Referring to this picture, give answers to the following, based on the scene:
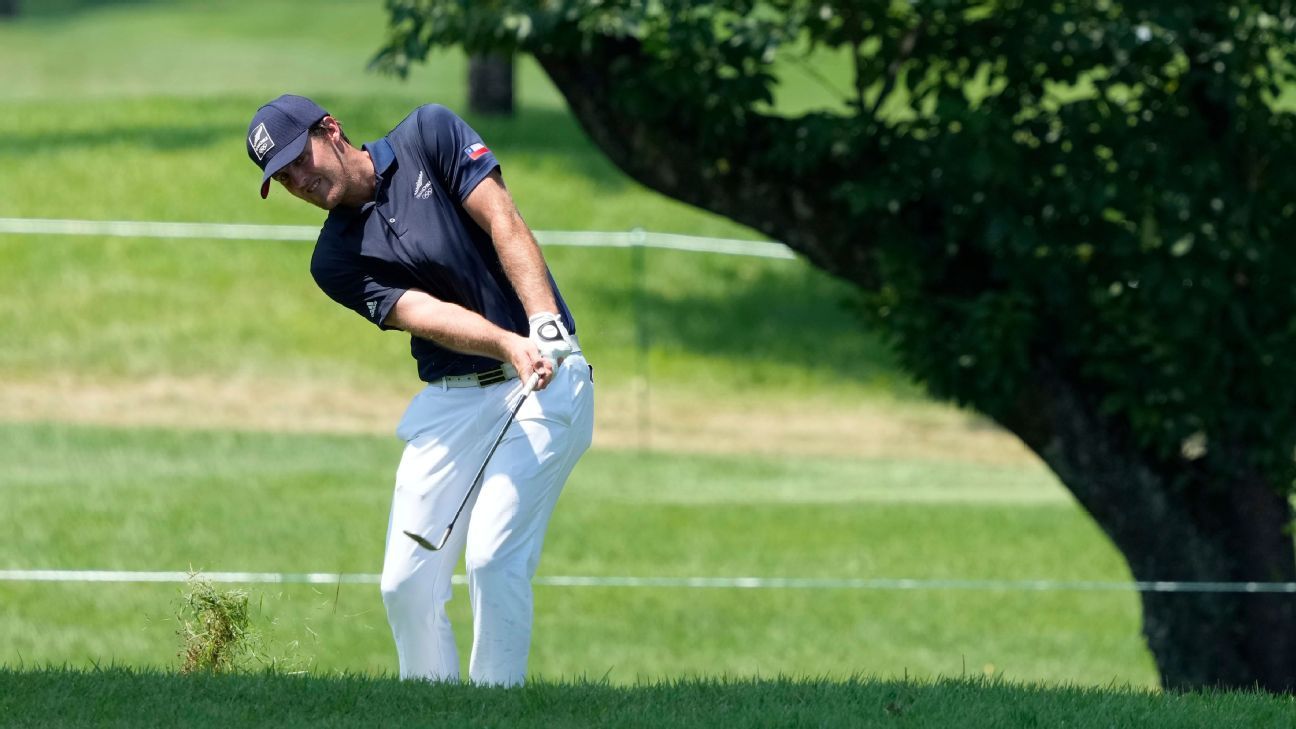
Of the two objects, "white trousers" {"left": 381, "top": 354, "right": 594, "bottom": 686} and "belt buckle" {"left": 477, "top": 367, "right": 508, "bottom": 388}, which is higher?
"belt buckle" {"left": 477, "top": 367, "right": 508, "bottom": 388}

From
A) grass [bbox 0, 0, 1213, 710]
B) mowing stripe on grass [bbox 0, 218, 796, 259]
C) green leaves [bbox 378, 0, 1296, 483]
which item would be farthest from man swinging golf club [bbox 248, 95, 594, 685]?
mowing stripe on grass [bbox 0, 218, 796, 259]

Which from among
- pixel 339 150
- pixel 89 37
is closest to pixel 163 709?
pixel 339 150

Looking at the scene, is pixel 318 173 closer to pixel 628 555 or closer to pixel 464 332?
pixel 464 332

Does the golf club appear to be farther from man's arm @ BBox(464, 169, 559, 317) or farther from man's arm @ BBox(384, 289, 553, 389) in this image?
man's arm @ BBox(464, 169, 559, 317)

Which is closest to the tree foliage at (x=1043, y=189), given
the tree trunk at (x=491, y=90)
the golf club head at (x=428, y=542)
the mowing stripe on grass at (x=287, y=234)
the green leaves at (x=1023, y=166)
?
the green leaves at (x=1023, y=166)

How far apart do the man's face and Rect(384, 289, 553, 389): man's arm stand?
0.37m

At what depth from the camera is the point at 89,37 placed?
34594 mm

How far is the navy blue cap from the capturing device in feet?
17.3

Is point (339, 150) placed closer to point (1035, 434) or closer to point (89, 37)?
point (1035, 434)

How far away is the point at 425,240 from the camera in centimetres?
543

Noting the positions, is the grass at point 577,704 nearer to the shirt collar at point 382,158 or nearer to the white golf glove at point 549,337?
the white golf glove at point 549,337

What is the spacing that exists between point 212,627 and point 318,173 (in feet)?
4.63

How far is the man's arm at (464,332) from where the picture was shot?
512 cm

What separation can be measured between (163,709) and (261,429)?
1189cm
